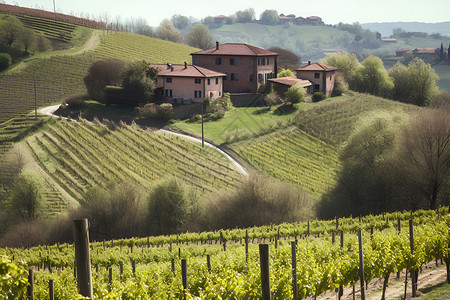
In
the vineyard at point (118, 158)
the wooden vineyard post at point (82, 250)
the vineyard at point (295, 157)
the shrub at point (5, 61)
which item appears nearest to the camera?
the wooden vineyard post at point (82, 250)

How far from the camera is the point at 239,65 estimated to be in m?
70.7

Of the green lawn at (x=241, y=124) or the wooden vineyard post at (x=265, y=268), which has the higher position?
the wooden vineyard post at (x=265, y=268)

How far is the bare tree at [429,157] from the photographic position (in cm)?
3834

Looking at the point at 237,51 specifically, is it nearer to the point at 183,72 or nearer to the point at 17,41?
the point at 183,72

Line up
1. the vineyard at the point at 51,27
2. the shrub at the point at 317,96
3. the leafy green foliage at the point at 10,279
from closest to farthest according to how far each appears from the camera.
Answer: the leafy green foliage at the point at 10,279
the shrub at the point at 317,96
the vineyard at the point at 51,27

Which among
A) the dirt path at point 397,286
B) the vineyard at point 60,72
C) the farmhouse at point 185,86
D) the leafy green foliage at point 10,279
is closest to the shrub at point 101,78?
the farmhouse at point 185,86

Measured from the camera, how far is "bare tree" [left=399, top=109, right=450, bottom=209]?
126ft

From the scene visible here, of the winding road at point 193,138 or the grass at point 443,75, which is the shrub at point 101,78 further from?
the grass at point 443,75

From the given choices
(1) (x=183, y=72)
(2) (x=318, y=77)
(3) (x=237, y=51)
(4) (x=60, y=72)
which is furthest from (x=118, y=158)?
(4) (x=60, y=72)

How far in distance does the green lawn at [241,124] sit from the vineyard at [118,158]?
3.29 meters

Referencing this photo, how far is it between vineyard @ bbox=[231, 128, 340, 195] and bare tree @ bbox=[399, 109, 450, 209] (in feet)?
26.5

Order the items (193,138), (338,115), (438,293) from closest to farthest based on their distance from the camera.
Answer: (438,293), (193,138), (338,115)

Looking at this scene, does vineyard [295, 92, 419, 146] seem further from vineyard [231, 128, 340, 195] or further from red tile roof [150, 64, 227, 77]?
red tile roof [150, 64, 227, 77]

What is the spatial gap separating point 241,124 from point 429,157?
77.0ft
